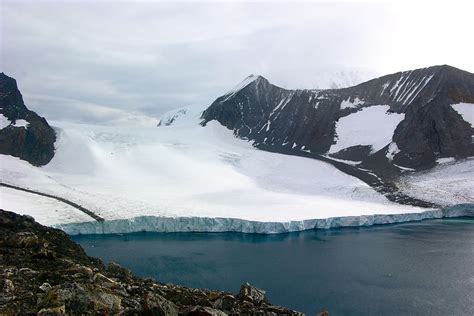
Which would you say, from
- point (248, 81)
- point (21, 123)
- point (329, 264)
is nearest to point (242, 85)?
point (248, 81)

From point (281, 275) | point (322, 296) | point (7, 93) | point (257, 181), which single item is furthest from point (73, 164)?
point (322, 296)

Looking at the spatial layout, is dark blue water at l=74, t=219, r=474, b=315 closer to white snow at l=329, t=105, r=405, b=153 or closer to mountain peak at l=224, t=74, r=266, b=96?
white snow at l=329, t=105, r=405, b=153

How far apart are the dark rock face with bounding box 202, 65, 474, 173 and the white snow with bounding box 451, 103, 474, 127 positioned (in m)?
0.67

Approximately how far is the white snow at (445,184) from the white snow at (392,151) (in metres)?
7.53

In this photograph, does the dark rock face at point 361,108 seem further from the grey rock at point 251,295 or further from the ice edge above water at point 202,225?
the grey rock at point 251,295

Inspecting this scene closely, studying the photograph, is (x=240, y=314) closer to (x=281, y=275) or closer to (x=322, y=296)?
(x=322, y=296)

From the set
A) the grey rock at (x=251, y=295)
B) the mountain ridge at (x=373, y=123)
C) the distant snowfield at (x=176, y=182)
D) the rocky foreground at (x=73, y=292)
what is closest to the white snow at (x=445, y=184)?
the mountain ridge at (x=373, y=123)

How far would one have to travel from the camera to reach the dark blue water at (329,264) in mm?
24844

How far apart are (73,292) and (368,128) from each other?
251 feet

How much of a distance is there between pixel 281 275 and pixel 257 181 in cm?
3656

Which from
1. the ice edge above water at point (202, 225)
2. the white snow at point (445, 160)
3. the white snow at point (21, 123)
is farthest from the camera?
the white snow at point (21, 123)

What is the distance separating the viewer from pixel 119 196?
164ft

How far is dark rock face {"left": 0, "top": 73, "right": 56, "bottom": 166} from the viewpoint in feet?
214

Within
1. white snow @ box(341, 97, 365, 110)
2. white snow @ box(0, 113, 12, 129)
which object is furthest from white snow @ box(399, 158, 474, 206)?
white snow @ box(0, 113, 12, 129)
